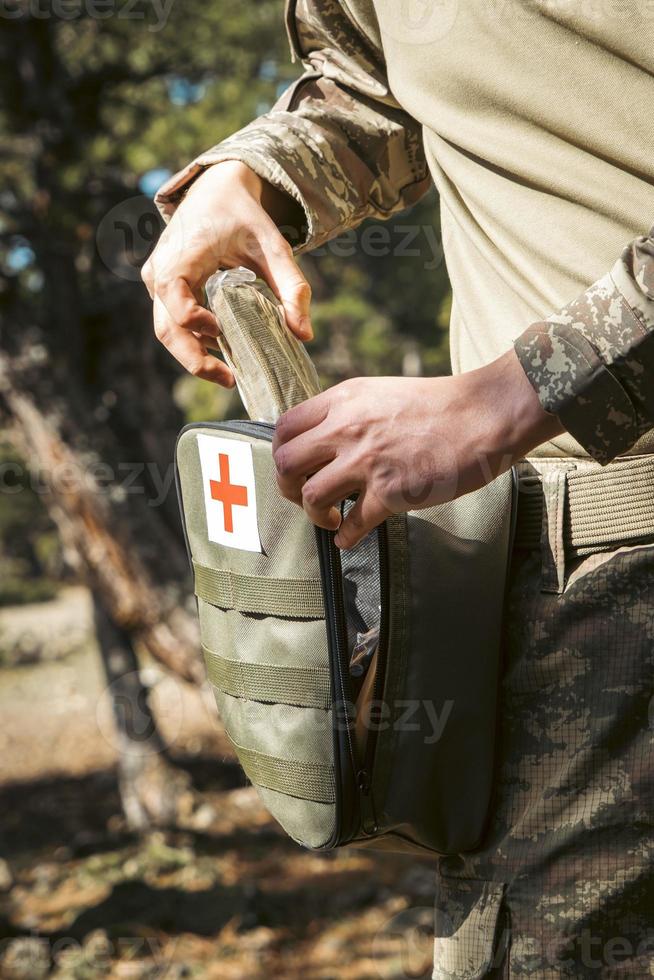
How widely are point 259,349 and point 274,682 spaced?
1.30 feet

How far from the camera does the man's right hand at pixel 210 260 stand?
145 cm

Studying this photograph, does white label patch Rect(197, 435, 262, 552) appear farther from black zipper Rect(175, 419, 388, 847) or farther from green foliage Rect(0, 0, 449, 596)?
green foliage Rect(0, 0, 449, 596)

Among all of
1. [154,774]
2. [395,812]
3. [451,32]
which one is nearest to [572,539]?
[395,812]

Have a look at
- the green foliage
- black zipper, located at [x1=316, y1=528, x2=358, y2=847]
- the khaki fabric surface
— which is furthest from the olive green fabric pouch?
the green foliage

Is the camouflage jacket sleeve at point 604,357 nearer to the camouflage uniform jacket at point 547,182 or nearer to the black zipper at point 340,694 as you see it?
the camouflage uniform jacket at point 547,182

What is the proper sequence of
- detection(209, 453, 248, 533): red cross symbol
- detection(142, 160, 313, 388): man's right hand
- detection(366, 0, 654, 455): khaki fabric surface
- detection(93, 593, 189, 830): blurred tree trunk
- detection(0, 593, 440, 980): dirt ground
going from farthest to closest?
detection(93, 593, 189, 830): blurred tree trunk → detection(0, 593, 440, 980): dirt ground → detection(142, 160, 313, 388): man's right hand → detection(209, 453, 248, 533): red cross symbol → detection(366, 0, 654, 455): khaki fabric surface

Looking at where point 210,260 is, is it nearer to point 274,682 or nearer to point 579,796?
point 274,682

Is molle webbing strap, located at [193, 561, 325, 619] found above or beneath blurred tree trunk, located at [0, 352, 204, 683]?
above

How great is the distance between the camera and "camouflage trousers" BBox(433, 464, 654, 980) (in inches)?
46.2

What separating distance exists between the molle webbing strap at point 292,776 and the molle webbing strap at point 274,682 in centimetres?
7

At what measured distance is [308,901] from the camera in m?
4.42

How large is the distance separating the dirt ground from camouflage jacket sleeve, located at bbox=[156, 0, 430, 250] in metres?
1.73

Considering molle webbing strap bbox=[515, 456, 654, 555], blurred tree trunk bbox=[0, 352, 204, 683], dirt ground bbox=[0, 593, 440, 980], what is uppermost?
molle webbing strap bbox=[515, 456, 654, 555]

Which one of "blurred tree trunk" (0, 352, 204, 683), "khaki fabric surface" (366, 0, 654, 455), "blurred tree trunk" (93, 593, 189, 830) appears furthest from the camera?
"blurred tree trunk" (93, 593, 189, 830)
